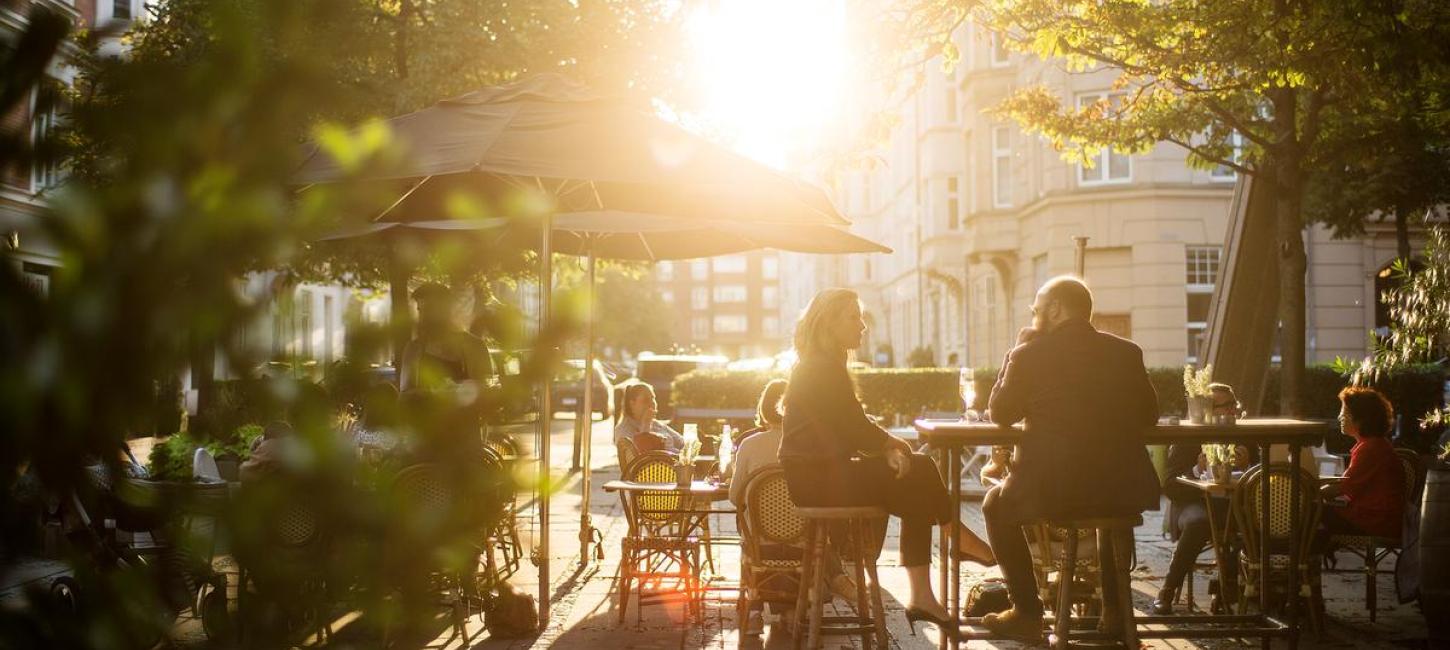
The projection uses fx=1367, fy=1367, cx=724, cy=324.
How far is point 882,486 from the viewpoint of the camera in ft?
20.6

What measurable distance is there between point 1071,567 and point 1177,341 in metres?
25.2

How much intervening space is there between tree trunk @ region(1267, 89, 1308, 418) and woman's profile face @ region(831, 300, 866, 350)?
633cm

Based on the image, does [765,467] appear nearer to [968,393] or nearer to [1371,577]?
[968,393]

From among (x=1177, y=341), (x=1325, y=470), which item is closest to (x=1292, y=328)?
(x=1325, y=470)

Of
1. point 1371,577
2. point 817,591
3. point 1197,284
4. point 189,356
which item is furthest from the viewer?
point 1197,284

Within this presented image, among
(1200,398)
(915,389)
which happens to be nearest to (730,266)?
(915,389)

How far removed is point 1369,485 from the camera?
7.85 metres

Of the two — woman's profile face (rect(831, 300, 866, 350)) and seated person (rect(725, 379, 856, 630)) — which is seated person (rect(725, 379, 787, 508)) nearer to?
seated person (rect(725, 379, 856, 630))

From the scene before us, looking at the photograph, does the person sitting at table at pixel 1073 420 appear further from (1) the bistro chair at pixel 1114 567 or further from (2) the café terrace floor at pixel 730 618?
(2) the café terrace floor at pixel 730 618

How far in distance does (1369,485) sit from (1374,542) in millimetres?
324

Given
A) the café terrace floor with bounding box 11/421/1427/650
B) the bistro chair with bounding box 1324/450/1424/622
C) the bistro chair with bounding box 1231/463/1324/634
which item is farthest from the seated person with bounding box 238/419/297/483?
the bistro chair with bounding box 1324/450/1424/622

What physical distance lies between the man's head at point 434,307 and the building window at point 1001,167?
111 ft

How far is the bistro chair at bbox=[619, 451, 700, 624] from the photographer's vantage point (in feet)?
25.3

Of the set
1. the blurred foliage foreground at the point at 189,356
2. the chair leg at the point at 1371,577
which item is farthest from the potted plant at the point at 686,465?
the blurred foliage foreground at the point at 189,356
